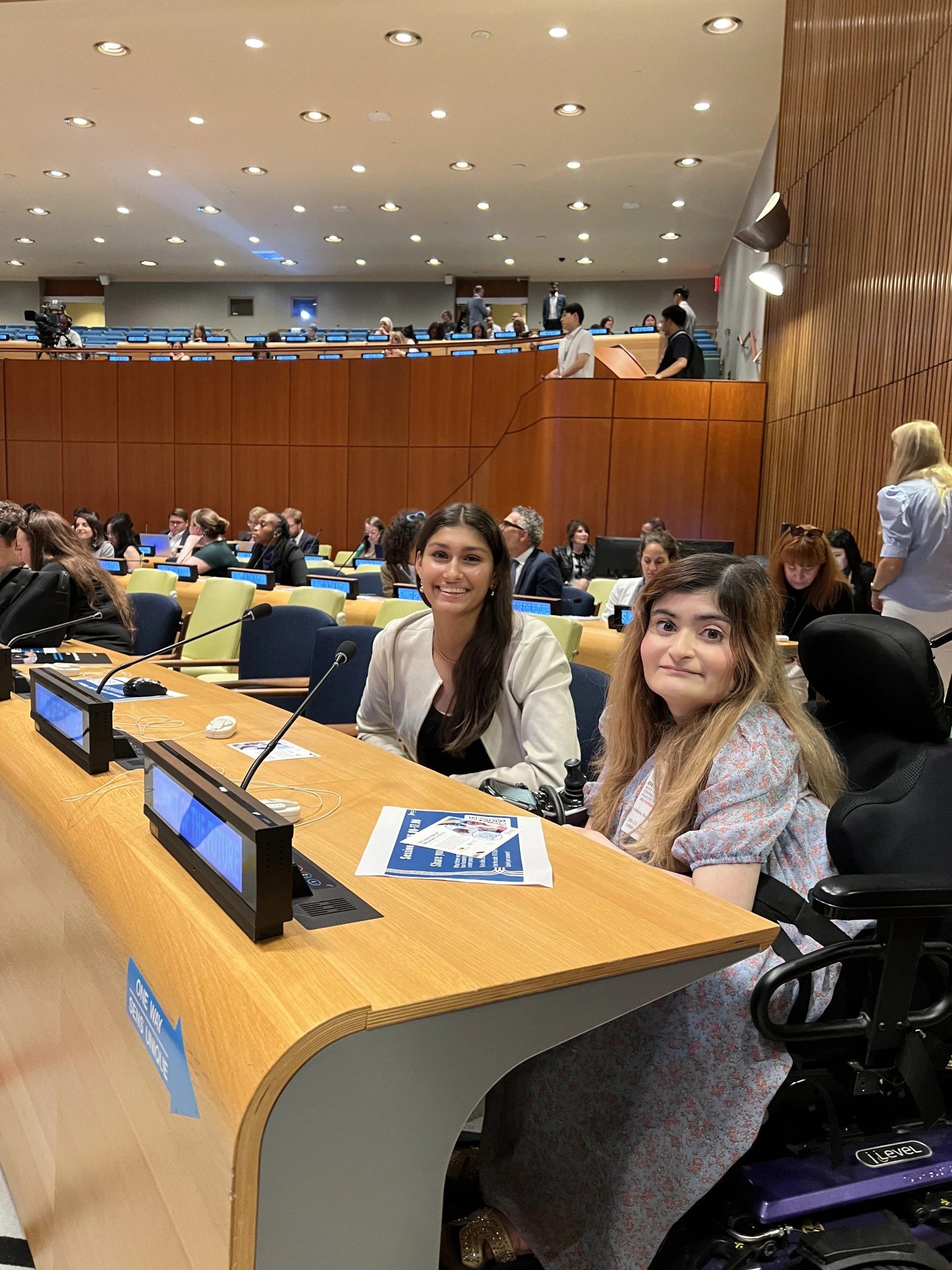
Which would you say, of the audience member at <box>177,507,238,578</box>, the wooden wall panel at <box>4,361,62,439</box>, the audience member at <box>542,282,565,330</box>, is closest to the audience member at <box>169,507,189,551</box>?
the audience member at <box>177,507,238,578</box>

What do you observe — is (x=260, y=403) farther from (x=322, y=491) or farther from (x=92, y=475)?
(x=92, y=475)

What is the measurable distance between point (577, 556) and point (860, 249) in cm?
344

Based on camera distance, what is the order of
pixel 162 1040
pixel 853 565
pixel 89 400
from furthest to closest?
pixel 89 400 → pixel 853 565 → pixel 162 1040

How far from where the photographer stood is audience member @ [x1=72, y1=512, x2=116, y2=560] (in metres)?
8.25

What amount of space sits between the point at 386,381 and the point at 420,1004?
1202 centimetres

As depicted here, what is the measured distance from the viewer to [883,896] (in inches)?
48.7

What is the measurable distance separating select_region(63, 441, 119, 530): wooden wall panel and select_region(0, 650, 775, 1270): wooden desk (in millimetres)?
13073

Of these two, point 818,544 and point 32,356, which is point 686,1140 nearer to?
point 818,544

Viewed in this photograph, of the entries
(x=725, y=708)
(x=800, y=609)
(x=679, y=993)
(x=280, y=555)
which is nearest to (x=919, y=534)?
(x=800, y=609)

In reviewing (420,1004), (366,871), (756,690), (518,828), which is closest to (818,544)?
(756,690)

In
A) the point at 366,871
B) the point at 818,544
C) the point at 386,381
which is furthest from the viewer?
the point at 386,381

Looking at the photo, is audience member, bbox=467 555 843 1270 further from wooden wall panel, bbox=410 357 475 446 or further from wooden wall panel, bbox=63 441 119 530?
wooden wall panel, bbox=63 441 119 530

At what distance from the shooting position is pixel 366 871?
3.95 feet

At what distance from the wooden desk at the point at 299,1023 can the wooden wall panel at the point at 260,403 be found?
1197 cm
